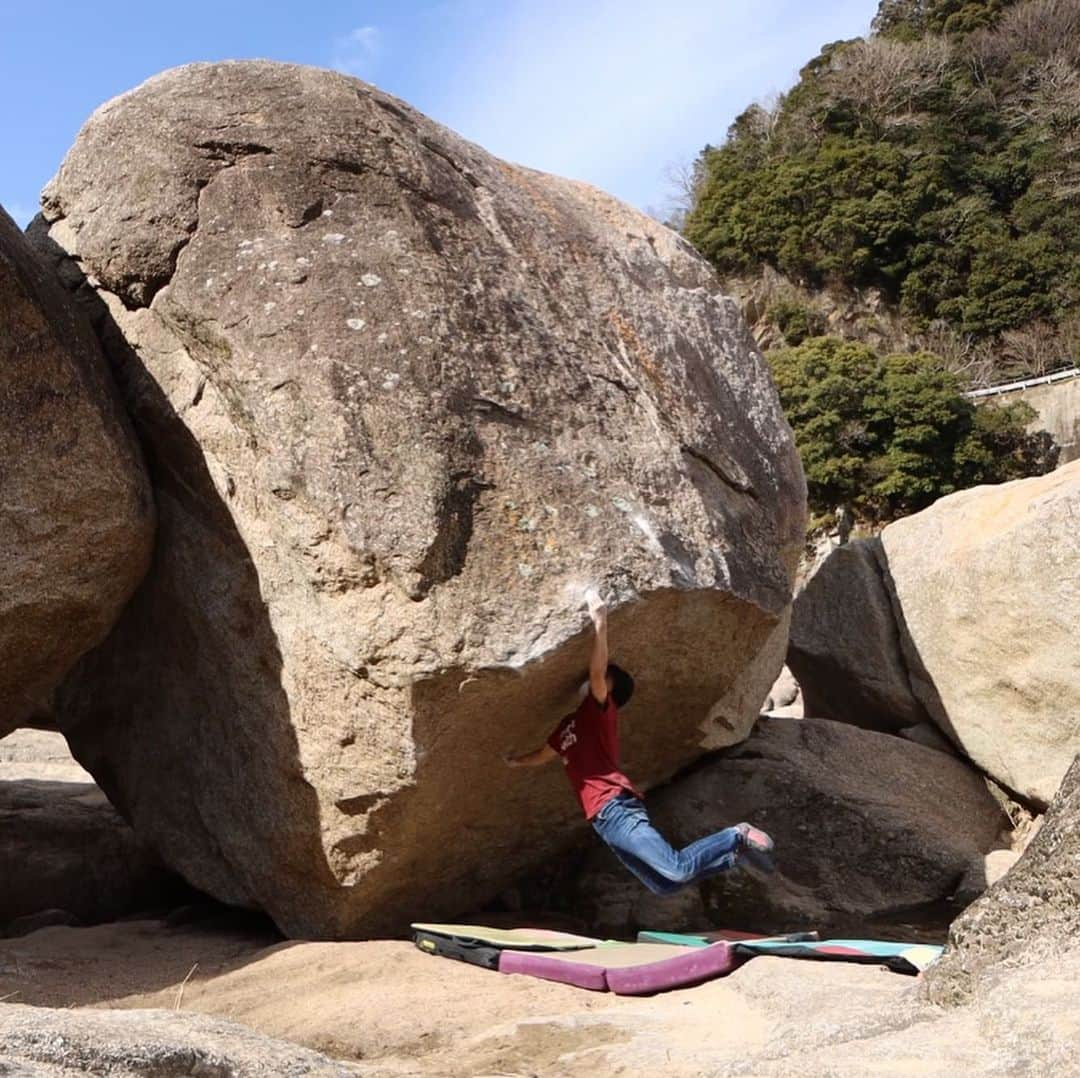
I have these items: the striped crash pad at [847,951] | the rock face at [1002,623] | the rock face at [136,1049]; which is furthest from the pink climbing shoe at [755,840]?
the rock face at [1002,623]

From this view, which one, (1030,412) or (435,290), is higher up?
(1030,412)

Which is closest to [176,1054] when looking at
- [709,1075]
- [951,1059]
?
[709,1075]

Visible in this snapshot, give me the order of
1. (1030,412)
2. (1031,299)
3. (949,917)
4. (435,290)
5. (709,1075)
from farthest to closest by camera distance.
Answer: (1031,299) → (1030,412) → (949,917) → (435,290) → (709,1075)

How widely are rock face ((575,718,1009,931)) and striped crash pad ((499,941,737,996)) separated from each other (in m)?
1.30

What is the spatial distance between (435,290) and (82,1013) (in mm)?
3167

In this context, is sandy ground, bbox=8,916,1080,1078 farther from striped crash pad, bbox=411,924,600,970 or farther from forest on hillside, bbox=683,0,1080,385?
forest on hillside, bbox=683,0,1080,385

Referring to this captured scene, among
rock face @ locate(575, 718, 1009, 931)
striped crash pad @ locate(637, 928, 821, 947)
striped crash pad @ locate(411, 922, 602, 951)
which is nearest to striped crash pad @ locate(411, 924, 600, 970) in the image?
striped crash pad @ locate(411, 922, 602, 951)

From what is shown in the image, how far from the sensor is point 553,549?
196 inches

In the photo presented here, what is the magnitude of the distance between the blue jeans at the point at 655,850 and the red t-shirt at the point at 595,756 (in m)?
0.05

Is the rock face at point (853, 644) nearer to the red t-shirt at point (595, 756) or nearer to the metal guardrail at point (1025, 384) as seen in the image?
the red t-shirt at point (595, 756)

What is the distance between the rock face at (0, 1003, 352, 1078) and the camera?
247 centimetres

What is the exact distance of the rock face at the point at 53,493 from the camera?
506 centimetres

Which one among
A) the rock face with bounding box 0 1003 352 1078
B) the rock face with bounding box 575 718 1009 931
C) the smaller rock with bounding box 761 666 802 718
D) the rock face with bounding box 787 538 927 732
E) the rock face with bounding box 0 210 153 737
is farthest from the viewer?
the smaller rock with bounding box 761 666 802 718

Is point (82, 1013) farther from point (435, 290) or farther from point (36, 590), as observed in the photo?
point (435, 290)
